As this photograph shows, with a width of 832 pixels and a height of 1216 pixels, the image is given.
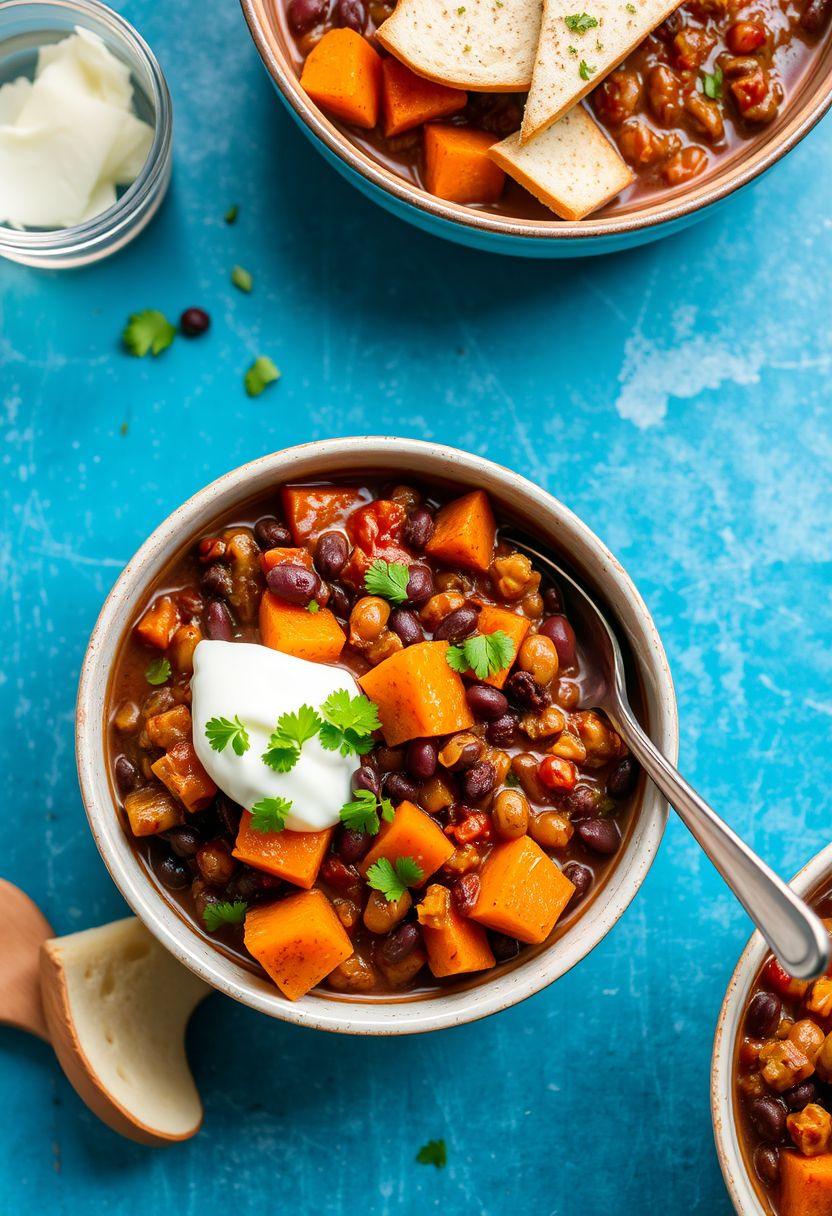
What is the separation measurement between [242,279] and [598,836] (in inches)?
67.9

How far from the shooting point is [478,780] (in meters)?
2.49

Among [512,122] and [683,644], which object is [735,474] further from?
[512,122]

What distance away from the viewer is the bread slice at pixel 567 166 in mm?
2809

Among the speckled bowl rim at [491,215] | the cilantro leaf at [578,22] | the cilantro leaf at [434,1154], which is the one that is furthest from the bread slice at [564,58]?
the cilantro leaf at [434,1154]

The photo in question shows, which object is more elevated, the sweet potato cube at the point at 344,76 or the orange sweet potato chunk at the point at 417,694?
the sweet potato cube at the point at 344,76

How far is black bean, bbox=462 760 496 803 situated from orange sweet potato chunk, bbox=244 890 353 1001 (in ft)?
1.28

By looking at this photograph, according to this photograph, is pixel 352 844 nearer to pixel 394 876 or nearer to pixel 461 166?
pixel 394 876

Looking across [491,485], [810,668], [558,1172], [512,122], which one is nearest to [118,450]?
[491,485]

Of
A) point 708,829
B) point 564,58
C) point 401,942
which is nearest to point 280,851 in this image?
point 401,942

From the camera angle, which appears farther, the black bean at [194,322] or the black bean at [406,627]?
the black bean at [194,322]

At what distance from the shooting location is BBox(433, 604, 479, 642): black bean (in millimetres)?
2545

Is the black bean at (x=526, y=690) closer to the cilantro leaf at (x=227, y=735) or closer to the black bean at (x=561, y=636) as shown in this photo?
the black bean at (x=561, y=636)

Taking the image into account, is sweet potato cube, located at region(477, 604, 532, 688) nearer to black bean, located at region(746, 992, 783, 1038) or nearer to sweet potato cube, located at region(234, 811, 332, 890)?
sweet potato cube, located at region(234, 811, 332, 890)

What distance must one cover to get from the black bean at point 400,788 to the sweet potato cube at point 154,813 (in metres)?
0.46
